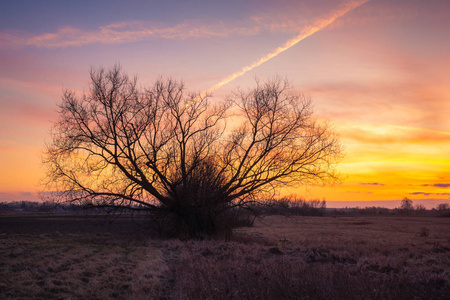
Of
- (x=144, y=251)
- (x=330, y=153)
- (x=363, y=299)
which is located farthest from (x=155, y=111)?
(x=363, y=299)

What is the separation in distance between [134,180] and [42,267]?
11680mm

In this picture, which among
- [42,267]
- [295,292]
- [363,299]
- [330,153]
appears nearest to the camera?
[363,299]

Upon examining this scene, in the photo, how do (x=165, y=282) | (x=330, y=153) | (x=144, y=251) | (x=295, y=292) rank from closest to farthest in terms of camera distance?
(x=295, y=292) < (x=165, y=282) < (x=144, y=251) < (x=330, y=153)

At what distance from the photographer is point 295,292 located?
26.6 ft

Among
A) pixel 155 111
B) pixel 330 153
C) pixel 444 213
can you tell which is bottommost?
pixel 444 213

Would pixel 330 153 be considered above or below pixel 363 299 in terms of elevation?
above

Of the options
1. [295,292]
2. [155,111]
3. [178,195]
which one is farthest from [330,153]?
[295,292]

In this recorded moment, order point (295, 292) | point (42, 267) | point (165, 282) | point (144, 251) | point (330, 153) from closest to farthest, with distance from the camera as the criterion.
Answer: point (295, 292) < point (165, 282) < point (42, 267) < point (144, 251) < point (330, 153)

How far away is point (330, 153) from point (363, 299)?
16.8 meters

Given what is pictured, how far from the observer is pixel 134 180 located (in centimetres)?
2355

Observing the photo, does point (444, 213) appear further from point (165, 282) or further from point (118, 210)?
point (165, 282)

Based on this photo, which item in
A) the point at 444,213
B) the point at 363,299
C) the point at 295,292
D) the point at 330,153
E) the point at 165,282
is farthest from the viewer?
the point at 444,213

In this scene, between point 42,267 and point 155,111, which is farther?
point 155,111

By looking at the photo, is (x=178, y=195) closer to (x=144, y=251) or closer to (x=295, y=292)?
(x=144, y=251)
